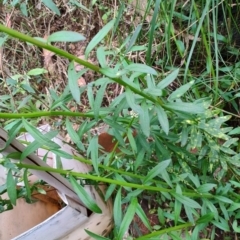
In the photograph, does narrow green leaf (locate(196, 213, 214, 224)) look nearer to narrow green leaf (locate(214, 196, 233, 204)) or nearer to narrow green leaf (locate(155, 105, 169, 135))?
narrow green leaf (locate(214, 196, 233, 204))

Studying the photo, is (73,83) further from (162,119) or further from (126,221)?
(126,221)

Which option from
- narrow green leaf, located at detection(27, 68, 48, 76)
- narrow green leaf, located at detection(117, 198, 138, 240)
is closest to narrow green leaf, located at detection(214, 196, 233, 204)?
narrow green leaf, located at detection(117, 198, 138, 240)

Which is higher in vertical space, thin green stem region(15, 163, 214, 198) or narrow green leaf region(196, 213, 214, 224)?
thin green stem region(15, 163, 214, 198)

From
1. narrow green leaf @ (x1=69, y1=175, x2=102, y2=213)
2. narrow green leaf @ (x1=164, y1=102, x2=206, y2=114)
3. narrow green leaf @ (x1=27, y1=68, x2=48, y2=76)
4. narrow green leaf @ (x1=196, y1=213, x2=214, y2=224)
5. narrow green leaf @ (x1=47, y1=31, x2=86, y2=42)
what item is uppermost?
narrow green leaf @ (x1=27, y1=68, x2=48, y2=76)

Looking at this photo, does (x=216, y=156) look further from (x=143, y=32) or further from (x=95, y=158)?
(x=143, y=32)

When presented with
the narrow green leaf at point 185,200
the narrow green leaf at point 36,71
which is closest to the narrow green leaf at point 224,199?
the narrow green leaf at point 185,200

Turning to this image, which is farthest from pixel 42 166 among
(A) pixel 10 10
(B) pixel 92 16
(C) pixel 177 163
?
(A) pixel 10 10

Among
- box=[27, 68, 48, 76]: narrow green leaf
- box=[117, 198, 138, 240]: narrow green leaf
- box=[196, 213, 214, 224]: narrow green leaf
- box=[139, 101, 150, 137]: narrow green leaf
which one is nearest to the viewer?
box=[139, 101, 150, 137]: narrow green leaf

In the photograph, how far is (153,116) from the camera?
1.18 meters

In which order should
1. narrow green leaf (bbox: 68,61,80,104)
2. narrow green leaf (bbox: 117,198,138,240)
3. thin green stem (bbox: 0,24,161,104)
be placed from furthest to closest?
narrow green leaf (bbox: 117,198,138,240) → narrow green leaf (bbox: 68,61,80,104) → thin green stem (bbox: 0,24,161,104)

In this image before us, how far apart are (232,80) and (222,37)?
172 millimetres

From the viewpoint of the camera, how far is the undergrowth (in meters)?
Answer: 0.91

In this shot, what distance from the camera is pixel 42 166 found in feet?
3.19

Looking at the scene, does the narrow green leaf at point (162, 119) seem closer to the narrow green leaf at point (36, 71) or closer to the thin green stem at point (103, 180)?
the thin green stem at point (103, 180)
